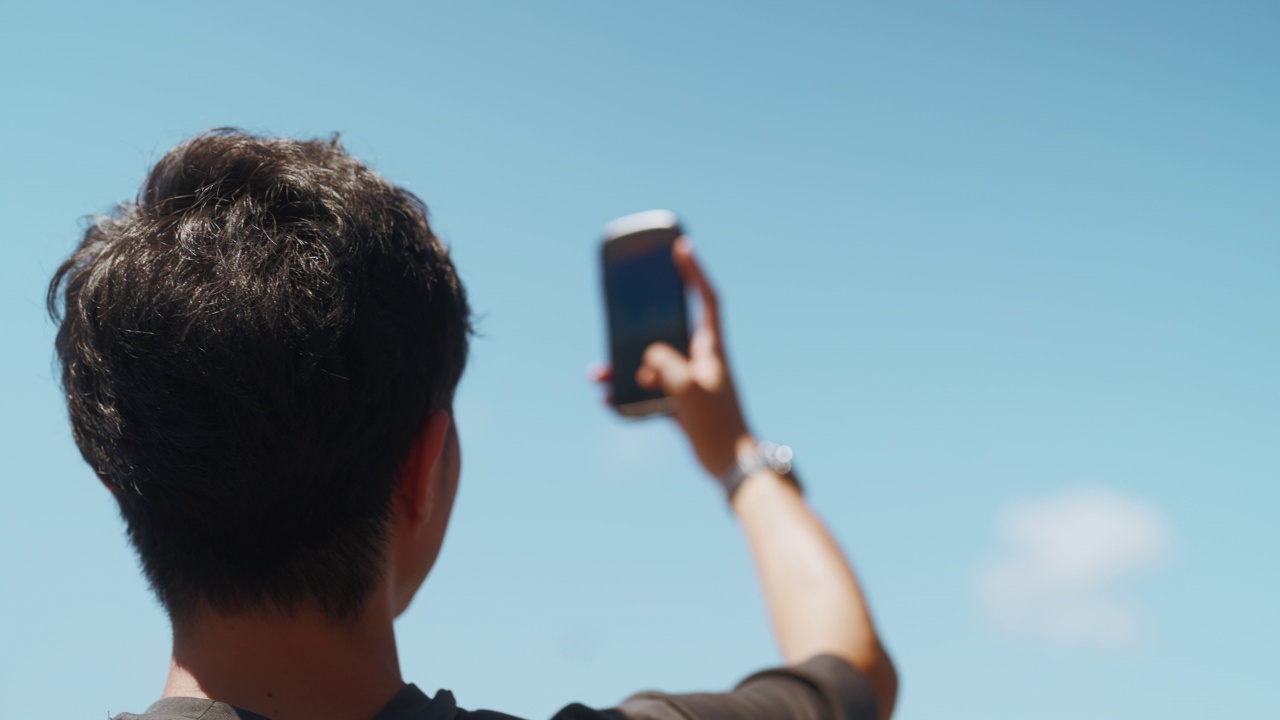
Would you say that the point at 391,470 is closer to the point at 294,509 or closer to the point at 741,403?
the point at 294,509

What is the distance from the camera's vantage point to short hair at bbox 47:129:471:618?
6.34ft

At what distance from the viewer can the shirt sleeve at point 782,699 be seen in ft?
5.56

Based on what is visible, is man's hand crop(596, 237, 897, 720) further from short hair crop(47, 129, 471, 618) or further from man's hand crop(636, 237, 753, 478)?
short hair crop(47, 129, 471, 618)

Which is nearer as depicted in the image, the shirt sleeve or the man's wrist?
the shirt sleeve

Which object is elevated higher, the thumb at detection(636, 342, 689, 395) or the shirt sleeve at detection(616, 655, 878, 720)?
the thumb at detection(636, 342, 689, 395)

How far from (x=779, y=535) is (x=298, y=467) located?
91 centimetres

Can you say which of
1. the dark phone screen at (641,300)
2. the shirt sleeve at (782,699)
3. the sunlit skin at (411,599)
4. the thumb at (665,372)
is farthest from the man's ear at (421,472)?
the dark phone screen at (641,300)

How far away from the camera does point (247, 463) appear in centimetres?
194

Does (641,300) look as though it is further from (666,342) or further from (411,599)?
(411,599)

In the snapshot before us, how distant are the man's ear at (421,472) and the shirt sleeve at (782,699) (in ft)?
1.94

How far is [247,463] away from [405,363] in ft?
1.17

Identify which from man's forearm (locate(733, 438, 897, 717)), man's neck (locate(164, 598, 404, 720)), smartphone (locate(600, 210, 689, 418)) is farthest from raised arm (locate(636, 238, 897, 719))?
man's neck (locate(164, 598, 404, 720))

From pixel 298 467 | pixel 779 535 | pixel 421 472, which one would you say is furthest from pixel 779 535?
pixel 298 467

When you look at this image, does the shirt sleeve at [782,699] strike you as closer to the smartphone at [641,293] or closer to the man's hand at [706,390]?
the man's hand at [706,390]
